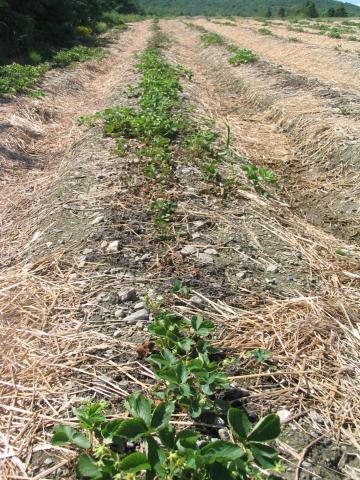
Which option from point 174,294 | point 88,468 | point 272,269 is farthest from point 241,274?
point 88,468

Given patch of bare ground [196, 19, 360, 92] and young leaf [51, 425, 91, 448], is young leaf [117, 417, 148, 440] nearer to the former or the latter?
young leaf [51, 425, 91, 448]

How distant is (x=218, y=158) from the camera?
543 cm

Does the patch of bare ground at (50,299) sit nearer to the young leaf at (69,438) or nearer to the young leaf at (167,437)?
the young leaf at (69,438)

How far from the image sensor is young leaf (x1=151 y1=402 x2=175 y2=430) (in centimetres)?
185

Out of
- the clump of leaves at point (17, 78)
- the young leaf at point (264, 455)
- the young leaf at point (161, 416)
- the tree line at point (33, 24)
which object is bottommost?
the young leaf at point (264, 455)

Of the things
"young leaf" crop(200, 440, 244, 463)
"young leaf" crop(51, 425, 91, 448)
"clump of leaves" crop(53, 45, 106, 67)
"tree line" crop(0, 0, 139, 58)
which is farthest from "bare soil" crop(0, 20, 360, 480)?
"tree line" crop(0, 0, 139, 58)

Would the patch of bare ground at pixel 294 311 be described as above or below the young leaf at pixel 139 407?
below

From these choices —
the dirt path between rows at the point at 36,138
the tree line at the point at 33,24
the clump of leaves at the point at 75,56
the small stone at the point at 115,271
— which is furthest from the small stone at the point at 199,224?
the tree line at the point at 33,24

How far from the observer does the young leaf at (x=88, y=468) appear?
5.51 ft

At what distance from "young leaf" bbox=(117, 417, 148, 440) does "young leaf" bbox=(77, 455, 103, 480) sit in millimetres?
147

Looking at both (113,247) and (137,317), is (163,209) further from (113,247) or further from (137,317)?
(137,317)

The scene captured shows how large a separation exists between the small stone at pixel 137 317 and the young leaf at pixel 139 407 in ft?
2.46

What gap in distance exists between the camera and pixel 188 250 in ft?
11.3

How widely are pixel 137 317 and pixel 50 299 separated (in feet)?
2.04
